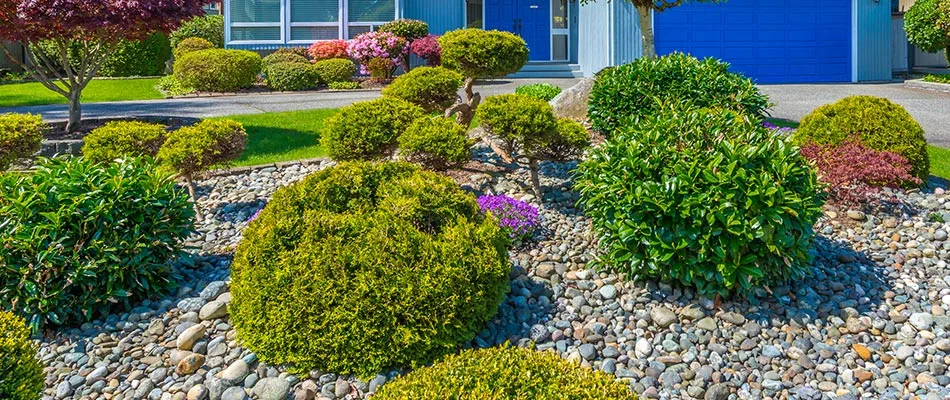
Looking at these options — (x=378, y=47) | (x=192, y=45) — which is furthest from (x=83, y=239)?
(x=192, y=45)

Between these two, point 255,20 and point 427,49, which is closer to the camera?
point 427,49

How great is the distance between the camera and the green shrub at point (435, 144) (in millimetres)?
5414

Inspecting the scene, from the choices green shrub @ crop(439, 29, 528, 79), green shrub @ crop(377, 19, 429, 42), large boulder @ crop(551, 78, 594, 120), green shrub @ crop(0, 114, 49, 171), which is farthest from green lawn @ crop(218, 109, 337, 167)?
green shrub @ crop(377, 19, 429, 42)

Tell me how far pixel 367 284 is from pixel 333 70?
42.9 feet

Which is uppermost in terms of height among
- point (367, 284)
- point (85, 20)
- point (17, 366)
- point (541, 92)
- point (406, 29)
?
point (406, 29)

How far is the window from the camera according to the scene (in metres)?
18.4

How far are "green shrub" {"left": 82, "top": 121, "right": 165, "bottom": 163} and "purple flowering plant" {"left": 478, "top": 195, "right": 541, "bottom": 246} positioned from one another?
2958mm

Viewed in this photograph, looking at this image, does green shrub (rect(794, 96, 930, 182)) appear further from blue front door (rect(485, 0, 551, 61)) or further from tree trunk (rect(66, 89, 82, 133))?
blue front door (rect(485, 0, 551, 61))

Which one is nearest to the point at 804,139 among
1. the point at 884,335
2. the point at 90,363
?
the point at 884,335

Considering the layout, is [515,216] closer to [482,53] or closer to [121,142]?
[482,53]

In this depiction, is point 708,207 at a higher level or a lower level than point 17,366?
higher

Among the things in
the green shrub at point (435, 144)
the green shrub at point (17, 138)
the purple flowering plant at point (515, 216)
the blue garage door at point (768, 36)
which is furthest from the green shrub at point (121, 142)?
the blue garage door at point (768, 36)

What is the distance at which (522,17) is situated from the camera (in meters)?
20.1

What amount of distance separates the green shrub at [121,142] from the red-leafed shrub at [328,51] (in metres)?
11.3
